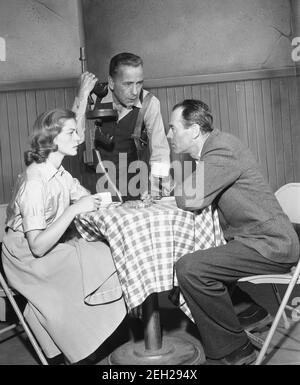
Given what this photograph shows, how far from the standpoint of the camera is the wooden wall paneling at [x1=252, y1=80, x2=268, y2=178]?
17.1 feet

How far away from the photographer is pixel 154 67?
5.26 meters

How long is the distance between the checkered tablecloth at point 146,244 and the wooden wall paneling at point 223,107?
293 cm

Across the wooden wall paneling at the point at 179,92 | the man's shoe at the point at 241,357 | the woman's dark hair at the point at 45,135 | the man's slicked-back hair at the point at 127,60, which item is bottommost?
the man's shoe at the point at 241,357

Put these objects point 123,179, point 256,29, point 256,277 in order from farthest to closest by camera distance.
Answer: point 256,29 → point 123,179 → point 256,277

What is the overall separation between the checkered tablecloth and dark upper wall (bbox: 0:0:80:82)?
3.15 meters

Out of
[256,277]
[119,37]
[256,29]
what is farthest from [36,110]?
[256,277]

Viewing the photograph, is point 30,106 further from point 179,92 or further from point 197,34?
point 197,34

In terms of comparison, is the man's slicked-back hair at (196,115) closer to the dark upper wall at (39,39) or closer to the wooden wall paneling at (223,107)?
the wooden wall paneling at (223,107)

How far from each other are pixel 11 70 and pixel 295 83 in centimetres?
284

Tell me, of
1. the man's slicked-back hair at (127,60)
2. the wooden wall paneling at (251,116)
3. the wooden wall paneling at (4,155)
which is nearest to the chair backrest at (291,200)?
the man's slicked-back hair at (127,60)

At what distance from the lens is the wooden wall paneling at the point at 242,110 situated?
5.21 meters

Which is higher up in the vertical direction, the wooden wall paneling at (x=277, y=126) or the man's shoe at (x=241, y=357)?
the wooden wall paneling at (x=277, y=126)

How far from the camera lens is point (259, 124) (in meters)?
5.23

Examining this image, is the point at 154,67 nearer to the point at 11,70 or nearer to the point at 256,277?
the point at 11,70
